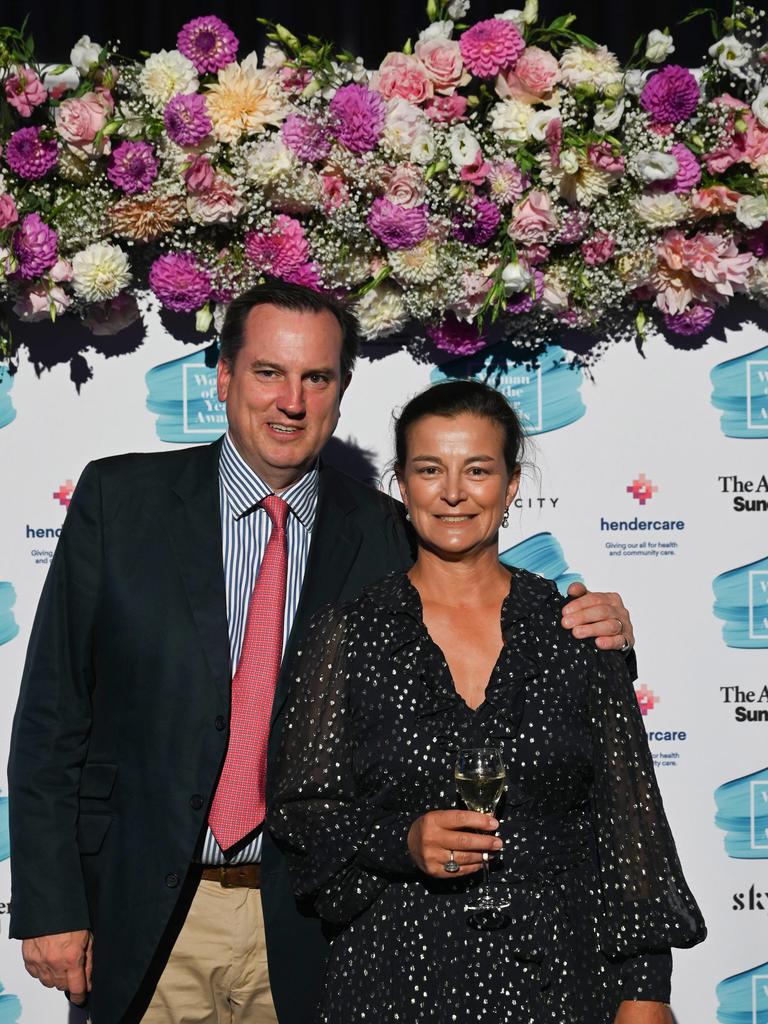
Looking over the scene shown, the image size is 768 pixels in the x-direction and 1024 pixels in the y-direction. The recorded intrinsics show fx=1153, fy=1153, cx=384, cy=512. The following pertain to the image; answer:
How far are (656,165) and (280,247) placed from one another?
0.91m

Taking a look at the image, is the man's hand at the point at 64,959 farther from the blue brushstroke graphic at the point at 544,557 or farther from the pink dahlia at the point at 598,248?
the pink dahlia at the point at 598,248

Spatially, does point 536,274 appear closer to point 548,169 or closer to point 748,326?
point 548,169

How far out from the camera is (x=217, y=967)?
94.4 inches

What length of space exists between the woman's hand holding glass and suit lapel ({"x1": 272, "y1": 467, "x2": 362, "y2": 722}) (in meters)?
0.53

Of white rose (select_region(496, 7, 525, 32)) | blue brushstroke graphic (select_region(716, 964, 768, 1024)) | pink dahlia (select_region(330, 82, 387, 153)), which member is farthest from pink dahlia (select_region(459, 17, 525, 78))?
blue brushstroke graphic (select_region(716, 964, 768, 1024))

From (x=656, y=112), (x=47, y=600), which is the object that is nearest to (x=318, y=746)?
(x=47, y=600)

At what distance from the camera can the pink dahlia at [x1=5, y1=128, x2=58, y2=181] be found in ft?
8.77

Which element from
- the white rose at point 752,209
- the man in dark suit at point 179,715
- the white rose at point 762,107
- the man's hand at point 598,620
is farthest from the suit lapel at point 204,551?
the white rose at point 762,107

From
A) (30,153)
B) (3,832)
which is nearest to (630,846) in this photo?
(3,832)

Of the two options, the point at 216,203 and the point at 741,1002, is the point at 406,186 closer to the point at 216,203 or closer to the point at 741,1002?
the point at 216,203

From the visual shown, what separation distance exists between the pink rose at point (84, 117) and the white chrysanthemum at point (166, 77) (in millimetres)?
98

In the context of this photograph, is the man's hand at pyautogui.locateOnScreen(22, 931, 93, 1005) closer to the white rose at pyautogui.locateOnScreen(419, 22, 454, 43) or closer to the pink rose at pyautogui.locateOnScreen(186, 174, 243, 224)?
the pink rose at pyautogui.locateOnScreen(186, 174, 243, 224)

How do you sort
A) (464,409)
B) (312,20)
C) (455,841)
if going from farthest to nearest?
(312,20) → (464,409) → (455,841)

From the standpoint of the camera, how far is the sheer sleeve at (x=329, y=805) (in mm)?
2018
